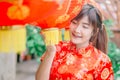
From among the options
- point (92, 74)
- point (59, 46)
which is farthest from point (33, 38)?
point (92, 74)

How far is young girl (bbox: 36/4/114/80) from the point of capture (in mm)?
1332

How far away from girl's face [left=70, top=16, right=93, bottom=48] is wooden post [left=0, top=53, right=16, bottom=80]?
1495mm

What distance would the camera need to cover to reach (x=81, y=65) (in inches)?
53.1

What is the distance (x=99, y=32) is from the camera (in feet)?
4.54

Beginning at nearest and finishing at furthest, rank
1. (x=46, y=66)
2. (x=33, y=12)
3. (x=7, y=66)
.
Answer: (x=46, y=66) < (x=33, y=12) < (x=7, y=66)

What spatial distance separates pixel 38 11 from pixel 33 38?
229 mm

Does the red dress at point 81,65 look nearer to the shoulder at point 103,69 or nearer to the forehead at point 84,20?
the shoulder at point 103,69

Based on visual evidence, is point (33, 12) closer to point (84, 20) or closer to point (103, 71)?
point (84, 20)

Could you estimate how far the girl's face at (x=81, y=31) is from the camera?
1.33 meters

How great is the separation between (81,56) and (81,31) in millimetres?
100

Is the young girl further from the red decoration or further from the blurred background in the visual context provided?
the red decoration

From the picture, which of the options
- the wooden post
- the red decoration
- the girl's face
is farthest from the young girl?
the wooden post

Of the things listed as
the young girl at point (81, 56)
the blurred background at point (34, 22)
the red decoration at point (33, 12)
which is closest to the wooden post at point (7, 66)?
the blurred background at point (34, 22)

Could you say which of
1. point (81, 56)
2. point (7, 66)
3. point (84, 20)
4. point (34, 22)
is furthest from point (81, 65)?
point (7, 66)
